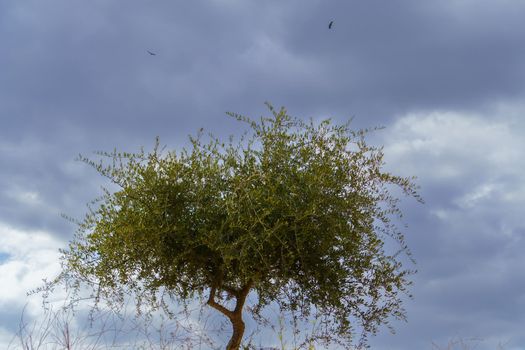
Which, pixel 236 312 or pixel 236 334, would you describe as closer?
pixel 236 334

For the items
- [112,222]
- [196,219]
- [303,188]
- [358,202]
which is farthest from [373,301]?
[112,222]

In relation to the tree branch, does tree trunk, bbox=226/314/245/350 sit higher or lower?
lower

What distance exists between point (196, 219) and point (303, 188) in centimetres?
190

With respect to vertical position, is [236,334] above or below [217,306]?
below

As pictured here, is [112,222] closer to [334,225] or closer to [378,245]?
[334,225]

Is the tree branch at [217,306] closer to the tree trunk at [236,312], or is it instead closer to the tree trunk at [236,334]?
the tree trunk at [236,312]

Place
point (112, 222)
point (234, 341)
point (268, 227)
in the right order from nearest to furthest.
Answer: point (268, 227)
point (112, 222)
point (234, 341)

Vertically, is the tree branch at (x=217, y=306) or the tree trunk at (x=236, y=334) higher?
the tree branch at (x=217, y=306)

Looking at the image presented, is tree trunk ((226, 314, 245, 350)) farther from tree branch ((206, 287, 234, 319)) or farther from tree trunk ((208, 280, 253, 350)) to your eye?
tree branch ((206, 287, 234, 319))

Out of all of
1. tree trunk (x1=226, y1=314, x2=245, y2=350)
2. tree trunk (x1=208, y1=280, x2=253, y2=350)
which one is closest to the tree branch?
tree trunk (x1=208, y1=280, x2=253, y2=350)

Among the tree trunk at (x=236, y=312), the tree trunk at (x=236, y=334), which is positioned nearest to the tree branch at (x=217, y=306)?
the tree trunk at (x=236, y=312)

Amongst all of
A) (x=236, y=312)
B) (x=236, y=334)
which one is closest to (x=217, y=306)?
(x=236, y=312)

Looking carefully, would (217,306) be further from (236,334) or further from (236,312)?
(236,334)

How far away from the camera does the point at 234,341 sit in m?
13.4
